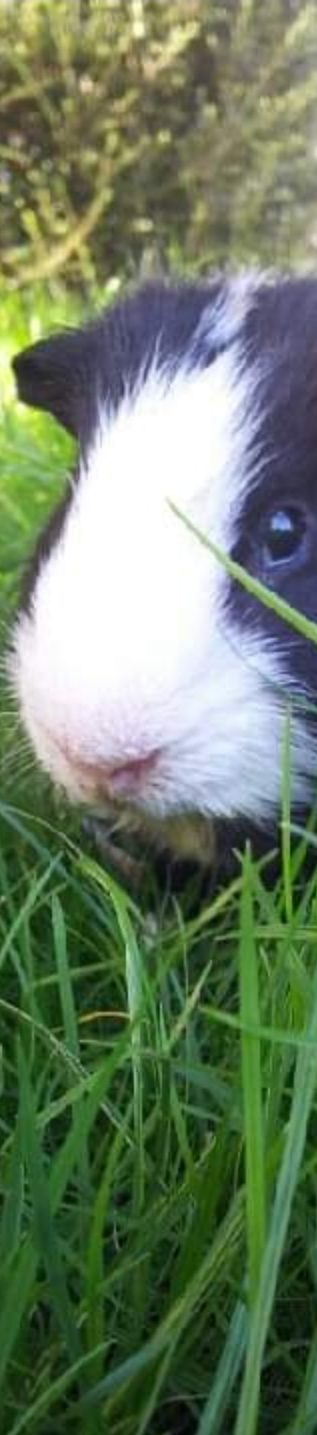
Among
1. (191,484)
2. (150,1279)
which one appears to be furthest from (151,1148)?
(191,484)

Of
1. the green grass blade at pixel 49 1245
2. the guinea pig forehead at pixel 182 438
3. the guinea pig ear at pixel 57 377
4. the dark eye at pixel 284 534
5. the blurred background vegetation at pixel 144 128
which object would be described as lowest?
the green grass blade at pixel 49 1245

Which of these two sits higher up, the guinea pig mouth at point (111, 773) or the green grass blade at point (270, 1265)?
the guinea pig mouth at point (111, 773)

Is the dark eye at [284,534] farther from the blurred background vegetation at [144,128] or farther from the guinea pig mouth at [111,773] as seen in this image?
the blurred background vegetation at [144,128]

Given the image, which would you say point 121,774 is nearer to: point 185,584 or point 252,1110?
point 185,584

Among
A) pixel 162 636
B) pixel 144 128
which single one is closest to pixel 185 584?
pixel 162 636

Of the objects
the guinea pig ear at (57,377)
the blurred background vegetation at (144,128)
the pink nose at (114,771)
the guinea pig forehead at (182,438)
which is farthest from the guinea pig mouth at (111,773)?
the blurred background vegetation at (144,128)

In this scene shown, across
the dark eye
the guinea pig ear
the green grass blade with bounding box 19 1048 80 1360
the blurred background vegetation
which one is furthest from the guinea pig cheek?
the blurred background vegetation

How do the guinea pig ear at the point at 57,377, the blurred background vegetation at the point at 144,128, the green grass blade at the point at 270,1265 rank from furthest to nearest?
the blurred background vegetation at the point at 144,128, the guinea pig ear at the point at 57,377, the green grass blade at the point at 270,1265

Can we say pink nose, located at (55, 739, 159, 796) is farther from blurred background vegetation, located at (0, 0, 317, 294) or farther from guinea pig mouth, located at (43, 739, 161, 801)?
blurred background vegetation, located at (0, 0, 317, 294)
